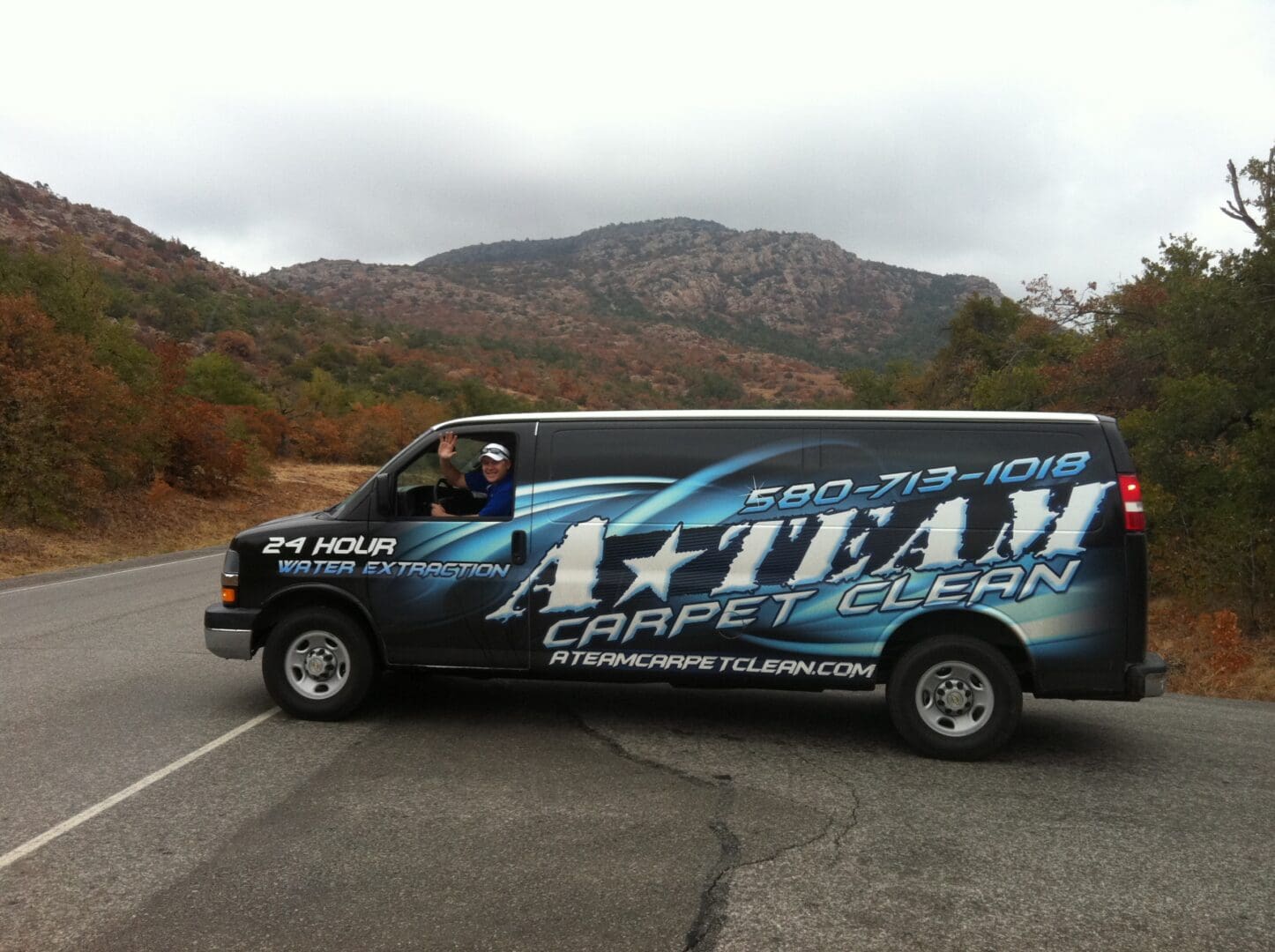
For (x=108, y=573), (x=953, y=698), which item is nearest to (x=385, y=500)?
(x=953, y=698)

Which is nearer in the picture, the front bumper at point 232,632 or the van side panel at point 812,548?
the van side panel at point 812,548

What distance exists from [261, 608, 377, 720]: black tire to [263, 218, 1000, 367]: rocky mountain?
325ft

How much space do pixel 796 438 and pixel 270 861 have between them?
3.79 metres

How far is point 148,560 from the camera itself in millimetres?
19266

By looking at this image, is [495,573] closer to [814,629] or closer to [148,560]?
[814,629]

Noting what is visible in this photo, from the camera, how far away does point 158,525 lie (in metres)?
23.4

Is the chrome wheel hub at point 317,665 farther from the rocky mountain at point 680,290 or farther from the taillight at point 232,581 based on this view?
the rocky mountain at point 680,290

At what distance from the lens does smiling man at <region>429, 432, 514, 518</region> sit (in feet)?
22.0

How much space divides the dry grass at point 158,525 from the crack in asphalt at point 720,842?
15043 mm

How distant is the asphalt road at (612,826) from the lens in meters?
3.96

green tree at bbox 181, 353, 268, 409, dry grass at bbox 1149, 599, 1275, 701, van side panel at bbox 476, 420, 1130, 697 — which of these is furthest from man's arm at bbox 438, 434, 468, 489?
green tree at bbox 181, 353, 268, 409

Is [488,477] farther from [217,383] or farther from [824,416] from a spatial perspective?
[217,383]

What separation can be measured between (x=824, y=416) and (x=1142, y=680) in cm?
245

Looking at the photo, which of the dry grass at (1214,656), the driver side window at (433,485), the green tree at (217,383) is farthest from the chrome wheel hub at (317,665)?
the green tree at (217,383)
